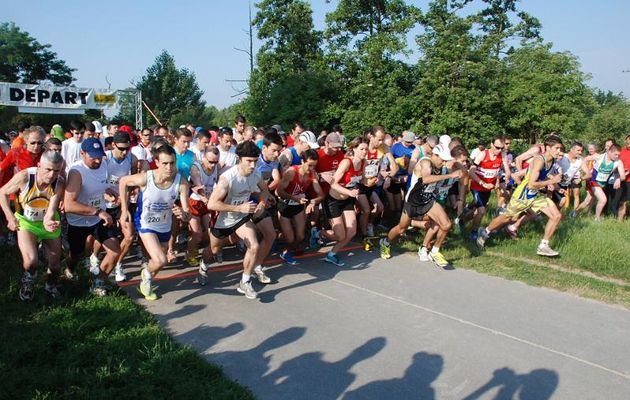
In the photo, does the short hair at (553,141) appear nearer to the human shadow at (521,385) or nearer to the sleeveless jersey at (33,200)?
the human shadow at (521,385)

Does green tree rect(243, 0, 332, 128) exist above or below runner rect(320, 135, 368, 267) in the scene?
above

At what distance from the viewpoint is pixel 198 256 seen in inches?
274

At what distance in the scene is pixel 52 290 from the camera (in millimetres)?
5164

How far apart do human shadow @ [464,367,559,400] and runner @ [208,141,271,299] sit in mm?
2766

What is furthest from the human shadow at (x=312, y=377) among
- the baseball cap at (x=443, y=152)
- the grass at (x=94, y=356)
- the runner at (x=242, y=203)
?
the baseball cap at (x=443, y=152)

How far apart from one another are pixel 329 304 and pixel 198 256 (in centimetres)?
252

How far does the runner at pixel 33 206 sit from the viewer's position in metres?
4.81

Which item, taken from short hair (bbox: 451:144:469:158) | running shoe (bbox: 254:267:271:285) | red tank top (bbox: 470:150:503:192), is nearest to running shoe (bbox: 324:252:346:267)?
running shoe (bbox: 254:267:271:285)

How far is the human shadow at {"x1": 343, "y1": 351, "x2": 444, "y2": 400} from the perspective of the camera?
3.51 metres

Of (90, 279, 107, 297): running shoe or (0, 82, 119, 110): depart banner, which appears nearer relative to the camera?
(90, 279, 107, 297): running shoe

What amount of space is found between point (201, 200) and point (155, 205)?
1190mm

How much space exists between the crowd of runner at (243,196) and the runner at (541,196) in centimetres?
2

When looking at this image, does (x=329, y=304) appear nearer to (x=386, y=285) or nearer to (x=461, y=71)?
(x=386, y=285)

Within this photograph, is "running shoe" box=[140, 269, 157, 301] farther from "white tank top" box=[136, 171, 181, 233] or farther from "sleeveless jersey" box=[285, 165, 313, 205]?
"sleeveless jersey" box=[285, 165, 313, 205]
